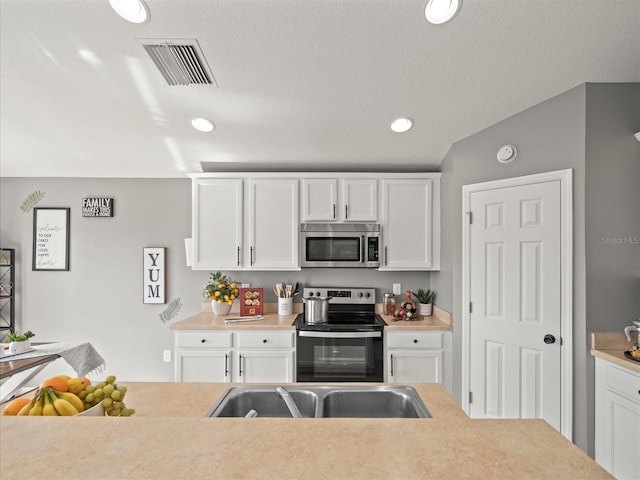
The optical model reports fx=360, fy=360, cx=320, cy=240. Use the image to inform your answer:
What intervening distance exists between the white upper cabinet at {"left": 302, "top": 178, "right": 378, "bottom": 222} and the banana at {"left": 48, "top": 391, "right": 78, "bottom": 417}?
8.21 feet

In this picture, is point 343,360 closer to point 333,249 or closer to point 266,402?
point 333,249

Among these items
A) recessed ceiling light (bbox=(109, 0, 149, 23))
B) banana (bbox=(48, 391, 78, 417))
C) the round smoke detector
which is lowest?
banana (bbox=(48, 391, 78, 417))

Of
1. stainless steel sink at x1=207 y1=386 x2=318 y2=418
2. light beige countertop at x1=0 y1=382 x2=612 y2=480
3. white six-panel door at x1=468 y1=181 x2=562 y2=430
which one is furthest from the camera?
white six-panel door at x1=468 y1=181 x2=562 y2=430

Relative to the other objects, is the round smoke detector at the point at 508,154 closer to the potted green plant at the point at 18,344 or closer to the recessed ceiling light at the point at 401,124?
the recessed ceiling light at the point at 401,124

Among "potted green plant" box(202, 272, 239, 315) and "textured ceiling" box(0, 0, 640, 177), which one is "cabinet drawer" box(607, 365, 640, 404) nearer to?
"textured ceiling" box(0, 0, 640, 177)

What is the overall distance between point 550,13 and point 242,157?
7.89ft

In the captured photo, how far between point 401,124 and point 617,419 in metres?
2.22

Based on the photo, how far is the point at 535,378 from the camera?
7.67 ft

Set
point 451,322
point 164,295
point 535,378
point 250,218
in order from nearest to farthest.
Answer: point 535,378
point 451,322
point 250,218
point 164,295

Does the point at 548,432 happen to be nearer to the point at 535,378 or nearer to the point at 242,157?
the point at 535,378

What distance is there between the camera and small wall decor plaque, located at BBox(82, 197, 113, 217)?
362 centimetres

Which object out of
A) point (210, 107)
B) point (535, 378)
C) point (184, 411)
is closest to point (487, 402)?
point (535, 378)

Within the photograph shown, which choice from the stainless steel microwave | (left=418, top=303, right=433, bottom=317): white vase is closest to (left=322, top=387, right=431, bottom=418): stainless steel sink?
the stainless steel microwave

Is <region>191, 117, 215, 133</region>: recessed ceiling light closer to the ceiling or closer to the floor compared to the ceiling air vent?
closer to the floor
